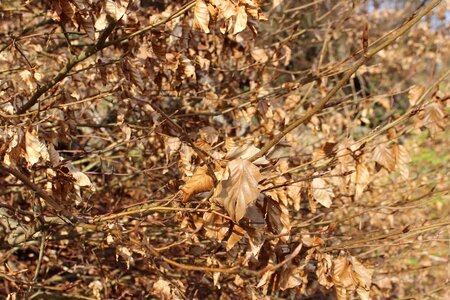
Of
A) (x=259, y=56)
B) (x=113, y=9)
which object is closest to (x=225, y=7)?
(x=113, y=9)

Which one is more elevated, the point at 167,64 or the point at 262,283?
the point at 167,64

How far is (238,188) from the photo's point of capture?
1.56 meters

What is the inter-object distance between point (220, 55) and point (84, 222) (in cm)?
187

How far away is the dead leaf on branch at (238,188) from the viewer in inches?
61.0

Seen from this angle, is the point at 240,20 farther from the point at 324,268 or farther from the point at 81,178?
the point at 324,268

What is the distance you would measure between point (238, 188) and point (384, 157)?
3.11 feet

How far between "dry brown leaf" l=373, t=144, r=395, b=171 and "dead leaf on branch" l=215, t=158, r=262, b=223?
87 centimetres

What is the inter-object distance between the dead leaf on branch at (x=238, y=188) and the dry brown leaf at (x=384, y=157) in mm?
874

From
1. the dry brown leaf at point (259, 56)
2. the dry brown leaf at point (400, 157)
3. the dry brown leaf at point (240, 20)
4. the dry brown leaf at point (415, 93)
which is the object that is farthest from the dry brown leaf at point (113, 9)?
the dry brown leaf at point (415, 93)

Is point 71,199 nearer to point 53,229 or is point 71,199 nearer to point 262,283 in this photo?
point 53,229

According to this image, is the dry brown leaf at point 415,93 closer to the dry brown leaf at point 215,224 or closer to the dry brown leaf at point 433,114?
the dry brown leaf at point 433,114

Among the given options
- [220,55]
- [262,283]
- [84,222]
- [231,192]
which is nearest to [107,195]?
[220,55]

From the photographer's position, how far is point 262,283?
211 centimetres

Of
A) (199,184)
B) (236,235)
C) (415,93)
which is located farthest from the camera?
(415,93)
